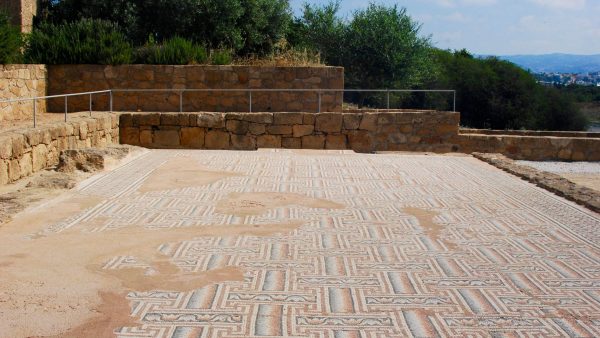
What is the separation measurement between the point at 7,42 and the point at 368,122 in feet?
26.8

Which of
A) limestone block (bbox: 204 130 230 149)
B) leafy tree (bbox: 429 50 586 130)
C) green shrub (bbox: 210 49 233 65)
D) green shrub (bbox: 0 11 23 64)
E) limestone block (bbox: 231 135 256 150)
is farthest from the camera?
leafy tree (bbox: 429 50 586 130)

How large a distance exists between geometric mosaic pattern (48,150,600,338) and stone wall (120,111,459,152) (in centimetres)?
553

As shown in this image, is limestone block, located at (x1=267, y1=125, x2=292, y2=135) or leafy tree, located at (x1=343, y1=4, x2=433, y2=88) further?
leafy tree, located at (x1=343, y1=4, x2=433, y2=88)

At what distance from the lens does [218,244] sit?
611 cm

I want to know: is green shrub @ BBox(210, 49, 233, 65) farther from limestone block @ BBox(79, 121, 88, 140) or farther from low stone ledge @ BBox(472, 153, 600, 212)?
low stone ledge @ BBox(472, 153, 600, 212)

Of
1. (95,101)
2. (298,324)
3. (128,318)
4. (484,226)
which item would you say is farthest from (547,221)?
(95,101)

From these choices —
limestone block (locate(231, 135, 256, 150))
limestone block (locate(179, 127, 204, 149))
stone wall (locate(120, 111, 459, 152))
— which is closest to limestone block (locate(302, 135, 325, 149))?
stone wall (locate(120, 111, 459, 152))

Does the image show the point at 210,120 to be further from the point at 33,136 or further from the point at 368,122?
the point at 33,136

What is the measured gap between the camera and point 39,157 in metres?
10.2

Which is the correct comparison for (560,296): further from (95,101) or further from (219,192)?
(95,101)

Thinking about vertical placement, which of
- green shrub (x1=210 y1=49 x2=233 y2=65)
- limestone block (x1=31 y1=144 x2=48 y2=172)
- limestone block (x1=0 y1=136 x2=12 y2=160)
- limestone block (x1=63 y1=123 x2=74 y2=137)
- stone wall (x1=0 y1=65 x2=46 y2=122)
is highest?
green shrub (x1=210 y1=49 x2=233 y2=65)

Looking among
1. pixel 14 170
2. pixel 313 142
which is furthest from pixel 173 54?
pixel 14 170

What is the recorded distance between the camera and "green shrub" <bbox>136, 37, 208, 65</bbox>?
1719 cm

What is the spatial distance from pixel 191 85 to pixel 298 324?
13.3m
